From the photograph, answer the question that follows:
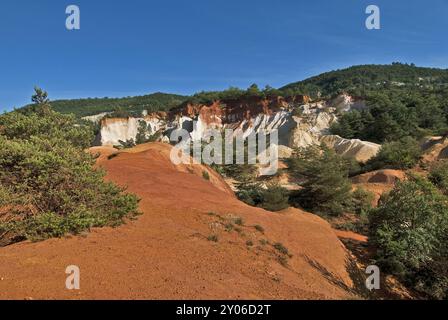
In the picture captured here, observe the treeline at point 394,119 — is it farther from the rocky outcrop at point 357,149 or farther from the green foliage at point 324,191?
the green foliage at point 324,191

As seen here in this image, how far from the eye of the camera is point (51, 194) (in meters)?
9.10

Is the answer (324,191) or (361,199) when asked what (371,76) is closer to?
(361,199)

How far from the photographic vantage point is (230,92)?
3152 inches

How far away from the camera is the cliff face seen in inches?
2290

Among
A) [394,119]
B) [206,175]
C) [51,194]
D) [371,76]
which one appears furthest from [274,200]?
[371,76]

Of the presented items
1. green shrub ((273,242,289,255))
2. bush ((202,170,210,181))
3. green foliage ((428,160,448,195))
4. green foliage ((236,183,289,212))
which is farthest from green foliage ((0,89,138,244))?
green foliage ((428,160,448,195))

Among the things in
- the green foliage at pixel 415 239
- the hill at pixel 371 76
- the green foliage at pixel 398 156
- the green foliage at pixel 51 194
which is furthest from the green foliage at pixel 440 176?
the hill at pixel 371 76

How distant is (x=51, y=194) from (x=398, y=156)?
3410 cm

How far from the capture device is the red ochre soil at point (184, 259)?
6.30 metres

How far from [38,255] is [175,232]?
11.8ft

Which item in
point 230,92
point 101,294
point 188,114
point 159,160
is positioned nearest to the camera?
point 101,294

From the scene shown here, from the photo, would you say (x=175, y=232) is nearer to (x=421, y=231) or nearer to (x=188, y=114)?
(x=421, y=231)

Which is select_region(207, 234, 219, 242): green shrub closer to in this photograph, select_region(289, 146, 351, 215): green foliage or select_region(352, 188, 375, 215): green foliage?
select_region(289, 146, 351, 215): green foliage
